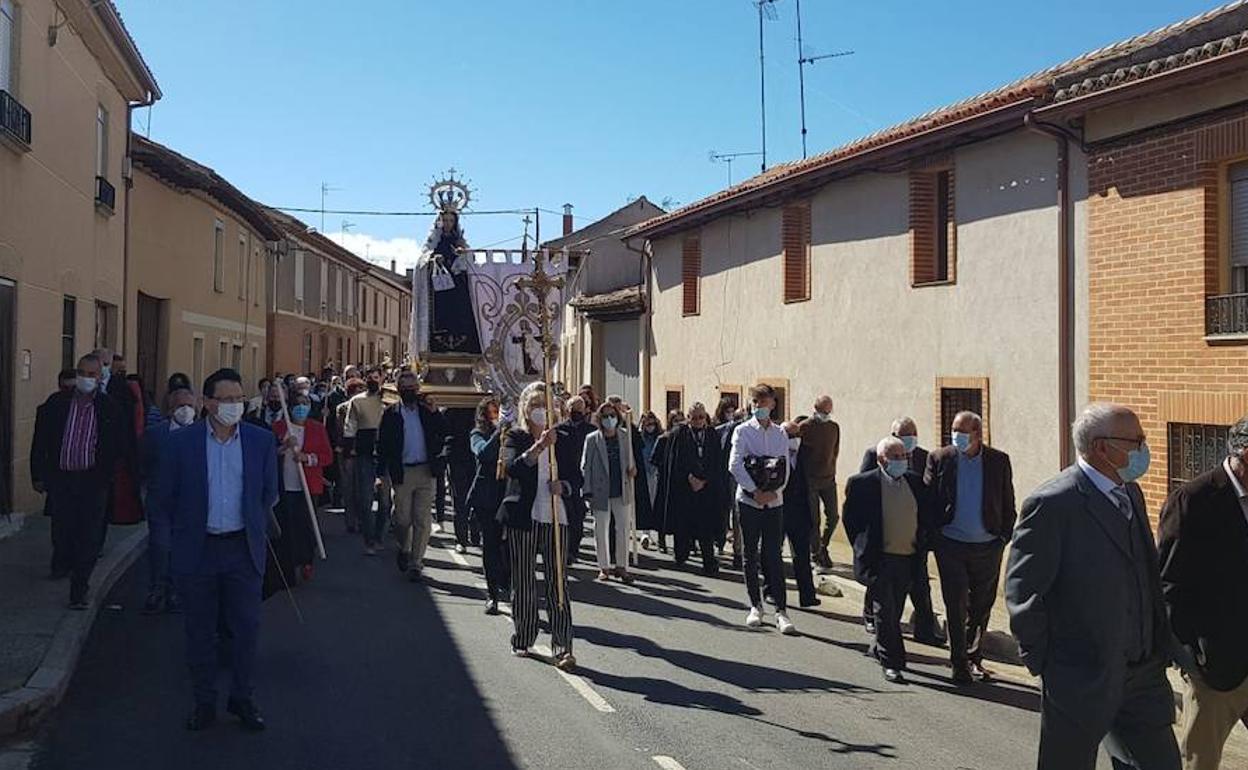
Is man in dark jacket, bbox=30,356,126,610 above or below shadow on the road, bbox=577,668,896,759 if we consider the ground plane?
above

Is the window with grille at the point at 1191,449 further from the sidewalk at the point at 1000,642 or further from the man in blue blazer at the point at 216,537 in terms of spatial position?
the man in blue blazer at the point at 216,537

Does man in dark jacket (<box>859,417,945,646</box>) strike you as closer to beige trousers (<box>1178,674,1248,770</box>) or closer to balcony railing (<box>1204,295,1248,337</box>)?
balcony railing (<box>1204,295,1248,337</box>)

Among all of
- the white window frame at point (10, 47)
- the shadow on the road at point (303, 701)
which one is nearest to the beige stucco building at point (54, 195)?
the white window frame at point (10, 47)

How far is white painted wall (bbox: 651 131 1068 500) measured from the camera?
11430 millimetres

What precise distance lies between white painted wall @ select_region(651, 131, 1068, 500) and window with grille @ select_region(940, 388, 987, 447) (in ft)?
0.47

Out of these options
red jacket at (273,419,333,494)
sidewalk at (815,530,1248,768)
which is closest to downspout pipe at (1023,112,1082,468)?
sidewalk at (815,530,1248,768)

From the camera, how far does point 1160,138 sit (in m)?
9.70

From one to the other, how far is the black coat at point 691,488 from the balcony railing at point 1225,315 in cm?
495

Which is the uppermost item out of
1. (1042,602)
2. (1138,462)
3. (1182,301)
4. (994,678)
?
(1182,301)

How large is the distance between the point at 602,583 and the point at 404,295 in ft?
190

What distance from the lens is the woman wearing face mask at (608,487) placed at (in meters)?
11.4

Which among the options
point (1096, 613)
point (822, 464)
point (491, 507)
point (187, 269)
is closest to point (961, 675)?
point (491, 507)

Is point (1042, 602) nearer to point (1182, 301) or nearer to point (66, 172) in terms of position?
point (1182, 301)

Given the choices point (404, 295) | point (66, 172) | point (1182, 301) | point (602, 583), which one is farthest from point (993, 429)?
point (404, 295)
